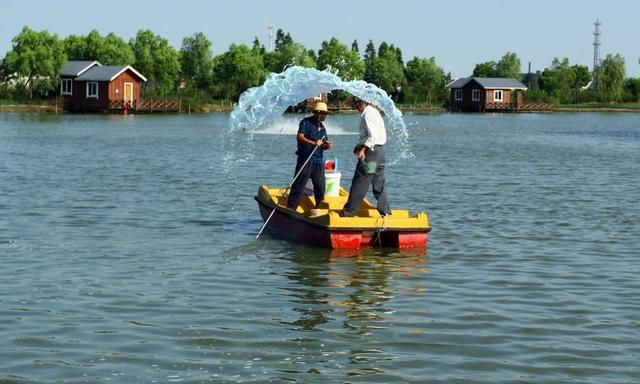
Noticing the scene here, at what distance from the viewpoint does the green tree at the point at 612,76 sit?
506 feet

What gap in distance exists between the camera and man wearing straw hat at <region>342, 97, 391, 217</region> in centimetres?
1616

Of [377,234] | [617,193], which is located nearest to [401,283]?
[377,234]

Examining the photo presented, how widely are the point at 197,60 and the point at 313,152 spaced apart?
363ft

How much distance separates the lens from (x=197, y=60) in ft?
413

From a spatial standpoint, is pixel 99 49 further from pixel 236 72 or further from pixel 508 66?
pixel 508 66

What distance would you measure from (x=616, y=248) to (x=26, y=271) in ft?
29.3

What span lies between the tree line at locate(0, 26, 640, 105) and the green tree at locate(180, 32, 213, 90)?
0.37ft

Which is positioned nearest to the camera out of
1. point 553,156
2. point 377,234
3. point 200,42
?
point 377,234

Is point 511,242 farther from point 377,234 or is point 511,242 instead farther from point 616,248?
point 377,234

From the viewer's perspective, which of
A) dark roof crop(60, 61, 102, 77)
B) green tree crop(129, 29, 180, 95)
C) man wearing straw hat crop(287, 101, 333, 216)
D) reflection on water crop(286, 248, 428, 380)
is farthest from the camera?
green tree crop(129, 29, 180, 95)

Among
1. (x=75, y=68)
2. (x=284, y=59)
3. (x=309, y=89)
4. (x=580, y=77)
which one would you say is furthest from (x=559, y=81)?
(x=309, y=89)

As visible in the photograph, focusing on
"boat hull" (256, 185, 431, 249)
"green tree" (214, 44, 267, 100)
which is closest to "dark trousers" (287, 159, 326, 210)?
"boat hull" (256, 185, 431, 249)

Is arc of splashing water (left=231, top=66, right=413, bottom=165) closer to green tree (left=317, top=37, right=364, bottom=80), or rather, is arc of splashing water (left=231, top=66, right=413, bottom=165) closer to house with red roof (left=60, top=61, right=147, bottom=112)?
house with red roof (left=60, top=61, right=147, bottom=112)

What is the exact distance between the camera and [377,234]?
16172 mm
